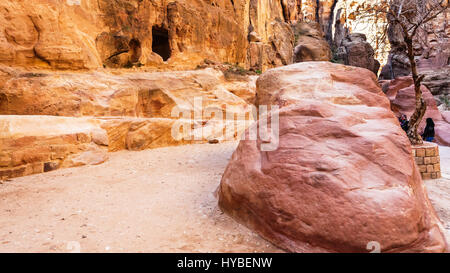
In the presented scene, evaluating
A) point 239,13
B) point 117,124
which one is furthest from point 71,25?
point 239,13

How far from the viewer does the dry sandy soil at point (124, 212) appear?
6.58 feet

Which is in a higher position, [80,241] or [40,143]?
[40,143]

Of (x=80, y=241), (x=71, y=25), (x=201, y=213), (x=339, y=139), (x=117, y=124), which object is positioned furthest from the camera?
(x=71, y=25)

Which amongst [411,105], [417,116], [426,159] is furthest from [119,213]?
[411,105]

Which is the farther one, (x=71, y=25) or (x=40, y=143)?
(x=71, y=25)

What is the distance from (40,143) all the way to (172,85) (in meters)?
5.41

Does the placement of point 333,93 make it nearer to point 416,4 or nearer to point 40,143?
point 416,4

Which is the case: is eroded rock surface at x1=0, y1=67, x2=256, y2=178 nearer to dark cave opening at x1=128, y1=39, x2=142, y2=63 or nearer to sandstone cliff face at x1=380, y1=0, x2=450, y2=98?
dark cave opening at x1=128, y1=39, x2=142, y2=63

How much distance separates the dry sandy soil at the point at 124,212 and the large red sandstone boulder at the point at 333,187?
0.26 m

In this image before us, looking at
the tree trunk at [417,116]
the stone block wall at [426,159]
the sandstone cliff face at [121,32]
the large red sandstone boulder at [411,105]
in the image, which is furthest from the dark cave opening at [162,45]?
the large red sandstone boulder at [411,105]

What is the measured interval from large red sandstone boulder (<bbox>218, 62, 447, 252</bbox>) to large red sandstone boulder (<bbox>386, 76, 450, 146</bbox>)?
32.6 feet

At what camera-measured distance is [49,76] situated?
6.68 metres

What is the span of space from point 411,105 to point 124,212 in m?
15.1

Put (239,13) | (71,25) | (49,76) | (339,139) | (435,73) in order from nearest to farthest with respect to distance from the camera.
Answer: (339,139) → (49,76) → (71,25) → (239,13) → (435,73)
